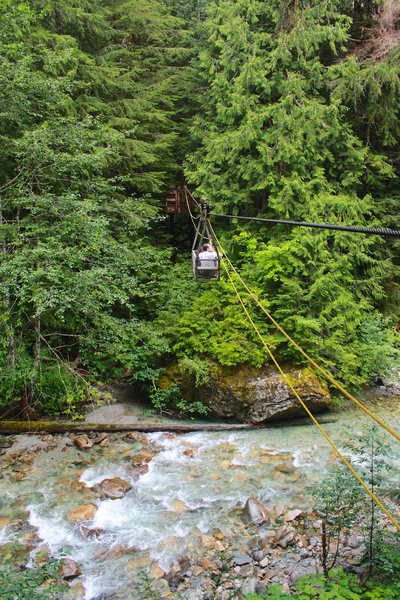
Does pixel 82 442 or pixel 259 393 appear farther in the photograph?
pixel 259 393

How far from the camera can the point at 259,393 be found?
26.7 feet

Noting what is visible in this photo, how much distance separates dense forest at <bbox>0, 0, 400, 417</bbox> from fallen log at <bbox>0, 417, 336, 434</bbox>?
0.41 meters

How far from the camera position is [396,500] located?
17.9ft

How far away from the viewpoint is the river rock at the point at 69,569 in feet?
15.1

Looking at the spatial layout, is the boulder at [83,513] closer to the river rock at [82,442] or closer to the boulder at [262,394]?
the river rock at [82,442]

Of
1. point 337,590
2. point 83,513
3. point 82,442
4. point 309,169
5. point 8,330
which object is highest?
point 309,169

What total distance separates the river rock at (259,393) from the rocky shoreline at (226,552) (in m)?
1.81

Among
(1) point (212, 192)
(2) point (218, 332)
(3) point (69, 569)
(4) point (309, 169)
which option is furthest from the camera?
(1) point (212, 192)

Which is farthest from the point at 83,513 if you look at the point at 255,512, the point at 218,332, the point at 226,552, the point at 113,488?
the point at 218,332

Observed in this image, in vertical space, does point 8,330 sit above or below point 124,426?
above

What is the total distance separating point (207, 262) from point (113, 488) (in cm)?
378

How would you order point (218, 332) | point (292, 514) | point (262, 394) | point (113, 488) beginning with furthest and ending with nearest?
point (218, 332) < point (262, 394) < point (113, 488) < point (292, 514)

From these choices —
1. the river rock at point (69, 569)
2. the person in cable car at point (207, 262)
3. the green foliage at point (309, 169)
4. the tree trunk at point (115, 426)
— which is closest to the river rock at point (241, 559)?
the river rock at point (69, 569)

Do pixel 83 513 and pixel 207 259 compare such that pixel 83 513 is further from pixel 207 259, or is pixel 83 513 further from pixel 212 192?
pixel 212 192
